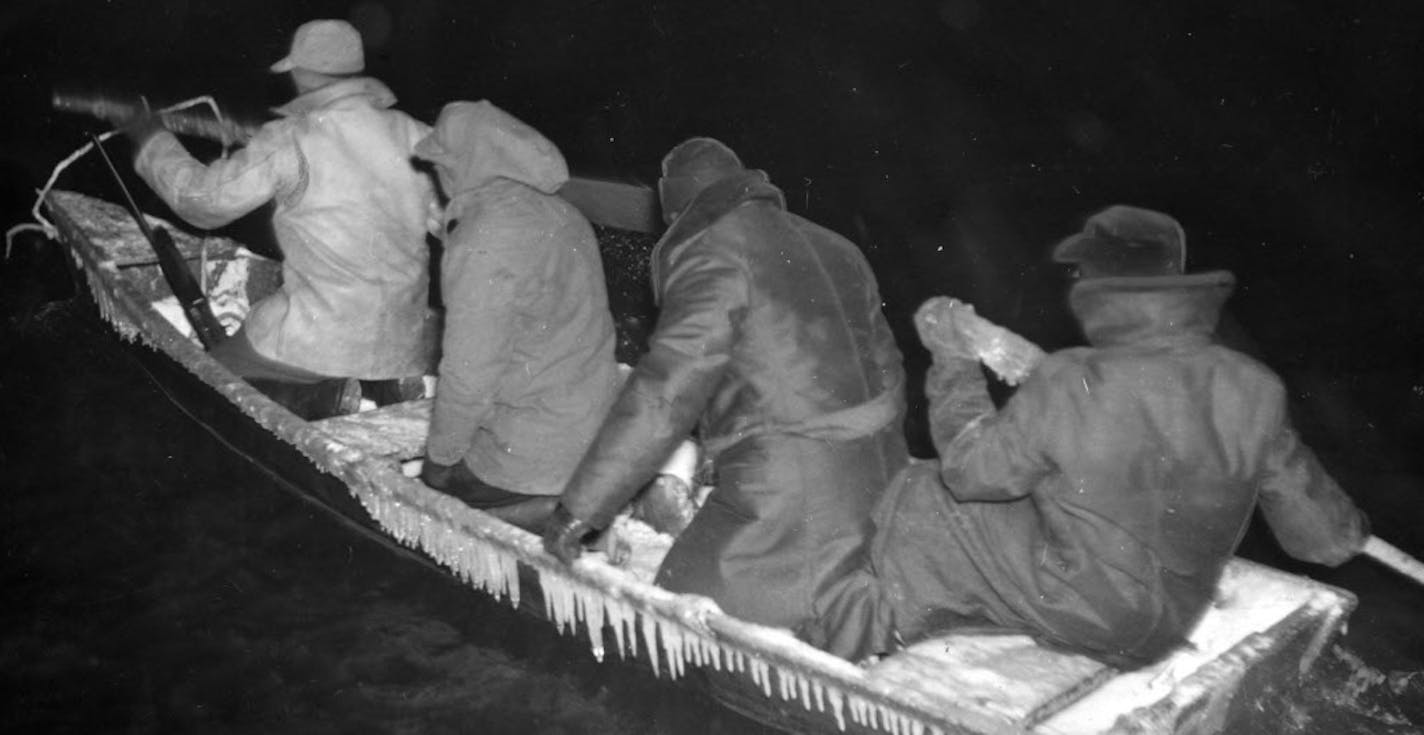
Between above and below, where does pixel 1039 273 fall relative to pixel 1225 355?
below

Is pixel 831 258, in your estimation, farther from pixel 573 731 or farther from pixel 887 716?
pixel 573 731

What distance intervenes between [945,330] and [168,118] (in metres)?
12.5

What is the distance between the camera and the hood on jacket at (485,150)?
13.0 ft

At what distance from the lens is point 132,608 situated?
5031 mm

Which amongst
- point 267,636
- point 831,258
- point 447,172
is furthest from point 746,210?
point 267,636

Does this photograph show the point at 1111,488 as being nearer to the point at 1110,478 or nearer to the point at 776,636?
the point at 1110,478

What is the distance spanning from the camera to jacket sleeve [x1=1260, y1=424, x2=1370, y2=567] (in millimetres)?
3068

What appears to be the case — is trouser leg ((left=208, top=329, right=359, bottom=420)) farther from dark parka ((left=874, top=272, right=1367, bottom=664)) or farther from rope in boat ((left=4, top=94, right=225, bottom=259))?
dark parka ((left=874, top=272, right=1367, bottom=664))

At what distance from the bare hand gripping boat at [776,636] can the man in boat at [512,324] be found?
199 millimetres

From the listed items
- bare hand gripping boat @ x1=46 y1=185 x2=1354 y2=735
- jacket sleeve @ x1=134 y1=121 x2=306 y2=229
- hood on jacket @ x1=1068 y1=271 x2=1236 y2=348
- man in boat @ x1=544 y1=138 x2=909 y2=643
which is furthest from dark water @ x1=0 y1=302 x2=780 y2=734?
hood on jacket @ x1=1068 y1=271 x2=1236 y2=348

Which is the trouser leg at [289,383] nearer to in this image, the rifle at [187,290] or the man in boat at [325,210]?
the man in boat at [325,210]

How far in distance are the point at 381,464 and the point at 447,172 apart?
52.2 inches

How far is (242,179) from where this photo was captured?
4.74 metres

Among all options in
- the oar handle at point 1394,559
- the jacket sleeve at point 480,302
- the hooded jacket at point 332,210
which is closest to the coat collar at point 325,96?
the hooded jacket at point 332,210
